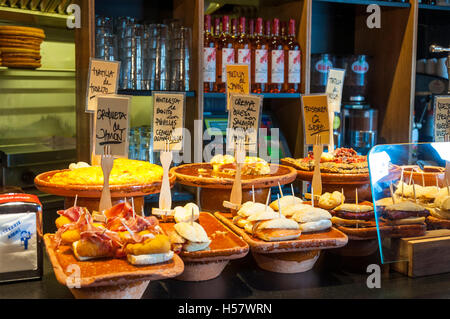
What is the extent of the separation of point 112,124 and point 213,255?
485 mm

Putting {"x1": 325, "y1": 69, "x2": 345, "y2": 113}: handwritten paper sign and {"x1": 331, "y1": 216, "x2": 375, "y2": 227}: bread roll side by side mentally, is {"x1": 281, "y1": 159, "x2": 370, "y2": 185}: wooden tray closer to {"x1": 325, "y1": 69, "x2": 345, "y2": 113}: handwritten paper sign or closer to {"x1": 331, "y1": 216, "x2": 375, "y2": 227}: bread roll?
{"x1": 331, "y1": 216, "x2": 375, "y2": 227}: bread roll

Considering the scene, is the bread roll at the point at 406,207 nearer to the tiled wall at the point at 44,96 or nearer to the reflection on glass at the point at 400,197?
the reflection on glass at the point at 400,197

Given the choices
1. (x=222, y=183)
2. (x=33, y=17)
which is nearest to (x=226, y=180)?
(x=222, y=183)

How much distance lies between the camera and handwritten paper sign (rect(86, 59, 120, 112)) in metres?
1.72

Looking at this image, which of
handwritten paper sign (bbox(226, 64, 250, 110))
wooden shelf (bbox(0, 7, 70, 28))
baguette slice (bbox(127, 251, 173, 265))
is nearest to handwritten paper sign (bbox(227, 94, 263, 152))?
handwritten paper sign (bbox(226, 64, 250, 110))

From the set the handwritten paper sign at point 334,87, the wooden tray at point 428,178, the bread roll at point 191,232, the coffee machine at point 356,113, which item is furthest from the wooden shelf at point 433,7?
the bread roll at point 191,232

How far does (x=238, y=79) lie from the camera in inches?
79.6

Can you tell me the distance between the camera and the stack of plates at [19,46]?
2.65m

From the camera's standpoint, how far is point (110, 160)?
1371 mm

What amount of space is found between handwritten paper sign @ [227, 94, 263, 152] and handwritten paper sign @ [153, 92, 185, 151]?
181 millimetres

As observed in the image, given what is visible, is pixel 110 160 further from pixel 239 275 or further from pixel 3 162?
pixel 3 162

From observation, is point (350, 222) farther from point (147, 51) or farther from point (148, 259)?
point (147, 51)
